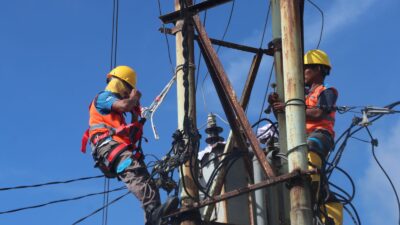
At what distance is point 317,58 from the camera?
962cm

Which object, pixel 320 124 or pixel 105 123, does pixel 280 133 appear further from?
pixel 105 123

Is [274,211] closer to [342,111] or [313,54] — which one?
[342,111]

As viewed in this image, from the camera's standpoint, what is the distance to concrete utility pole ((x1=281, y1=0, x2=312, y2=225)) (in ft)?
24.0

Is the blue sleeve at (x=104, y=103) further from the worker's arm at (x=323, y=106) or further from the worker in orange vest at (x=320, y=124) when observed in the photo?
the worker's arm at (x=323, y=106)

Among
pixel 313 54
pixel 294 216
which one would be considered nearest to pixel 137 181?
pixel 294 216

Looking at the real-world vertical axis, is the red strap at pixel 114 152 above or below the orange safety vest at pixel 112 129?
below

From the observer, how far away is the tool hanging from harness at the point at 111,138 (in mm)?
8750

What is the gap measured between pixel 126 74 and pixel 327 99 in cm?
225

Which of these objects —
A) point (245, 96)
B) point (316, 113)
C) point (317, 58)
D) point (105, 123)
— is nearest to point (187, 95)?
point (105, 123)

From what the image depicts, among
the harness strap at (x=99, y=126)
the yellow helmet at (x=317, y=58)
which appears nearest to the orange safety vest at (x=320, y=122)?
the yellow helmet at (x=317, y=58)

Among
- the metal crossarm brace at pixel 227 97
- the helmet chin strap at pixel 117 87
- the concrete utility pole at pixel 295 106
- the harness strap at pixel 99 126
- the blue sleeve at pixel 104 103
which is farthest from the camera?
the helmet chin strap at pixel 117 87

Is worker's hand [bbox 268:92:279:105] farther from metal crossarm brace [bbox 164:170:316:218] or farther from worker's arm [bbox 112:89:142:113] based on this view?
worker's arm [bbox 112:89:142:113]

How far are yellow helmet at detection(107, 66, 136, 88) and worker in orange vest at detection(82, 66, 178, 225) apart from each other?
0.15m

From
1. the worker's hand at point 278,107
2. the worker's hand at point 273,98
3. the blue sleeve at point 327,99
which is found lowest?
the worker's hand at point 278,107
